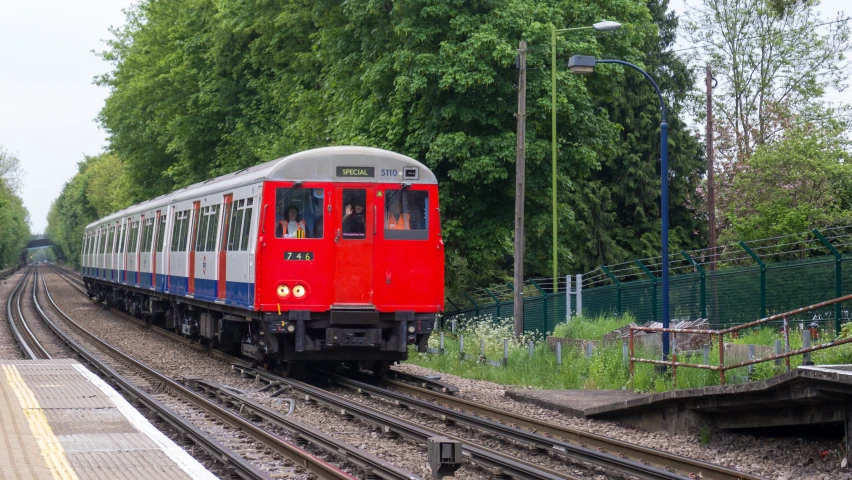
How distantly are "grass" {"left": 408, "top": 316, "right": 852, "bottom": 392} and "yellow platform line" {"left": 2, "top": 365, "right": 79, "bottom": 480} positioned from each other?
7.55m

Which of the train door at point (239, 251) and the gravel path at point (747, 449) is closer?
the gravel path at point (747, 449)

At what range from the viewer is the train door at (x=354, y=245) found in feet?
54.3

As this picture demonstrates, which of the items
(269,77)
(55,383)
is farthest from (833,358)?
(269,77)

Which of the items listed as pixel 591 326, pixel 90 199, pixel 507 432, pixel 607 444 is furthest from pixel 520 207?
pixel 90 199

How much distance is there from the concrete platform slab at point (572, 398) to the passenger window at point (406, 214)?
2.85m

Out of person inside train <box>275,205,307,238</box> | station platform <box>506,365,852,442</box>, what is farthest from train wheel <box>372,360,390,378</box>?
station platform <box>506,365,852,442</box>

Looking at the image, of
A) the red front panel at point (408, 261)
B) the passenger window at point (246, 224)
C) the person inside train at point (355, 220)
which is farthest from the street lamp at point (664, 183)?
the passenger window at point (246, 224)

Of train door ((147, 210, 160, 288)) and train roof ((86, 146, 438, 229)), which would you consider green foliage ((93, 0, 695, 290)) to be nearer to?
train door ((147, 210, 160, 288))

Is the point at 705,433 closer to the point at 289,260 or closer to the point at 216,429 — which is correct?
the point at 216,429

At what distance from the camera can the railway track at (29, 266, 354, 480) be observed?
975 centimetres

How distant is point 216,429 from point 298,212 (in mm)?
4976

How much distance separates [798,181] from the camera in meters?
35.6

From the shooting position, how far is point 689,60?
162ft

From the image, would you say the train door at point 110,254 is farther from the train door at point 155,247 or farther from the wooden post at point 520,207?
the wooden post at point 520,207
